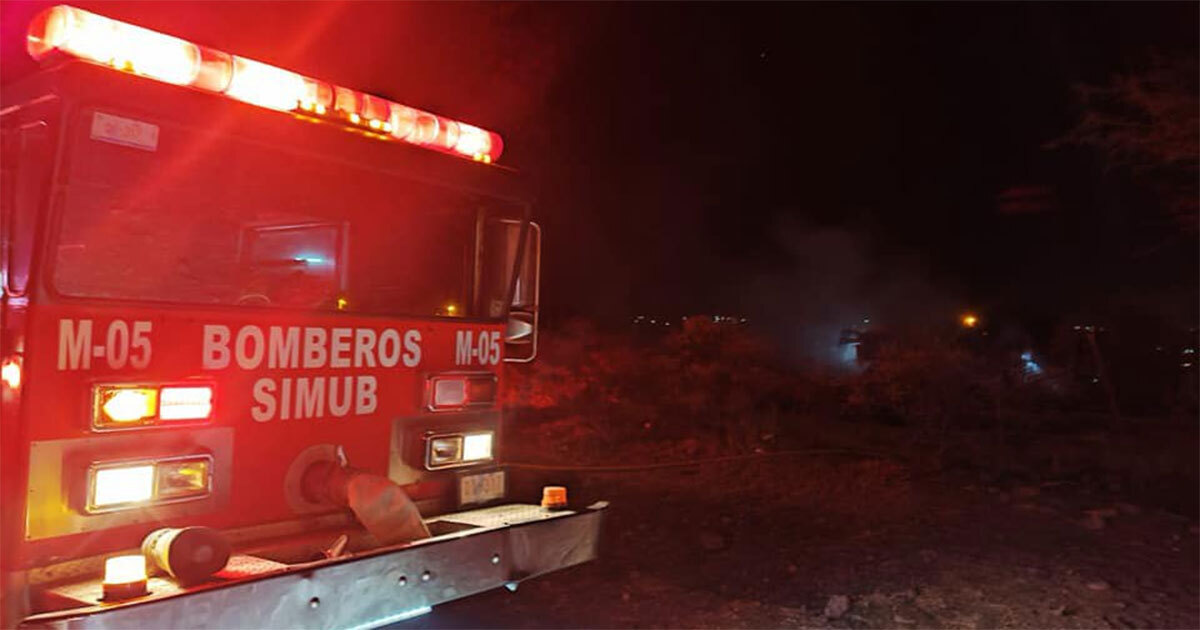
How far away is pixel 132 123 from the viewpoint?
2.85 meters

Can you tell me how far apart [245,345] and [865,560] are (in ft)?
14.7

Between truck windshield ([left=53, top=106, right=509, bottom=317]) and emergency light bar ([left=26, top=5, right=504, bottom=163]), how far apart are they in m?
0.19

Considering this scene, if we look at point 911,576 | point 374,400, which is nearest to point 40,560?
point 374,400

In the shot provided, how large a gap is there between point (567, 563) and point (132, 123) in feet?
7.95

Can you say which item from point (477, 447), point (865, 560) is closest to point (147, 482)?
point (477, 447)

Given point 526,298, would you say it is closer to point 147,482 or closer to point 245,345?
point 245,345

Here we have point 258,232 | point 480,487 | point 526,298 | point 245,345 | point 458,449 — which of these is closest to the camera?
point 245,345

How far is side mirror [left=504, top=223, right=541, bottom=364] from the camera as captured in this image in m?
4.37

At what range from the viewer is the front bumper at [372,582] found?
2463mm

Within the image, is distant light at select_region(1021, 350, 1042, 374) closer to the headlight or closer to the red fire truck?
the red fire truck

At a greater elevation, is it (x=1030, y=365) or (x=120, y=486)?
(x=1030, y=365)

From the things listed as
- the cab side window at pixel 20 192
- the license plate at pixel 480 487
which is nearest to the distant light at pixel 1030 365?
the license plate at pixel 480 487

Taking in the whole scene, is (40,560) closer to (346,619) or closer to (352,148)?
(346,619)

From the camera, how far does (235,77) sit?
3070mm
